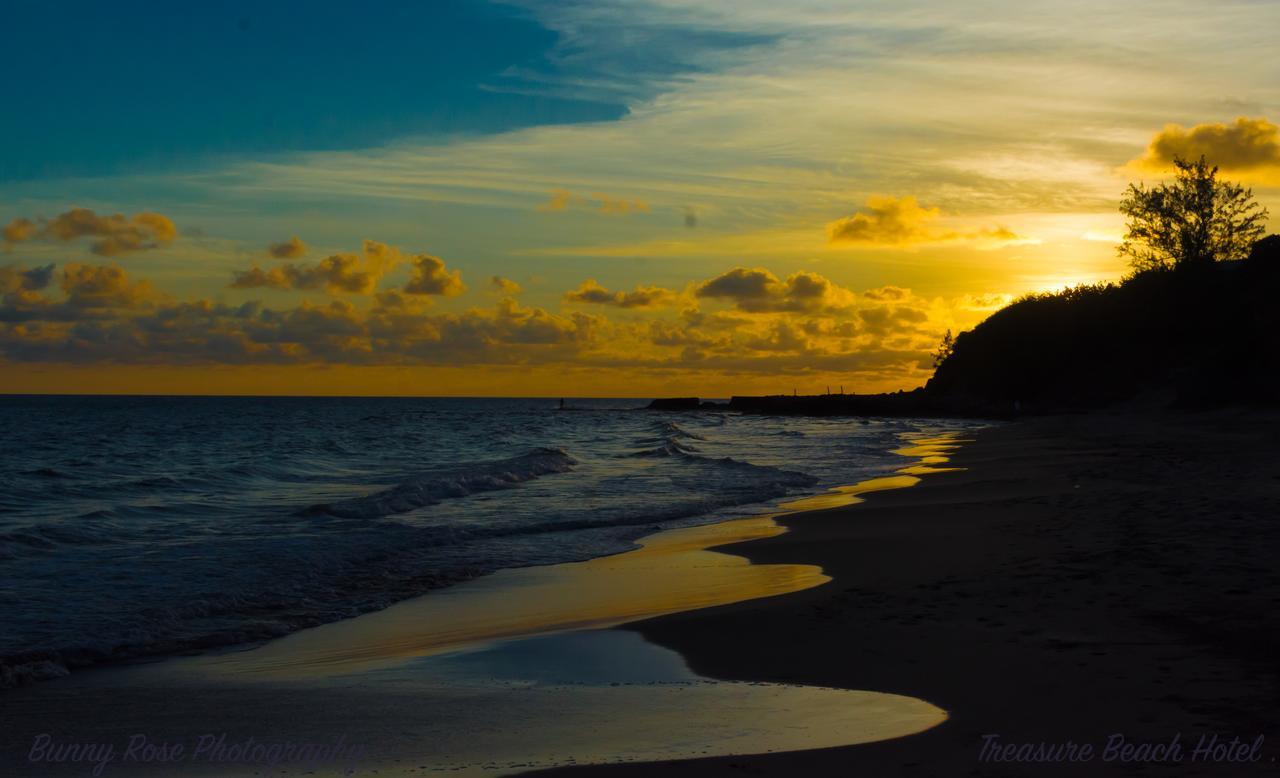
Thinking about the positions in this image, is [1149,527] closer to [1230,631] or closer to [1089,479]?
[1230,631]

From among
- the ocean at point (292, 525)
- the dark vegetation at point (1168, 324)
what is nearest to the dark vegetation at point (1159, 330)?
the dark vegetation at point (1168, 324)

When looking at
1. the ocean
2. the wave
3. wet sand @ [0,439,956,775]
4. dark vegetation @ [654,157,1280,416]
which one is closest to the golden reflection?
wet sand @ [0,439,956,775]

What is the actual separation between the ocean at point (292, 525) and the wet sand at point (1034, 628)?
167 inches

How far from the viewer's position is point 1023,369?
3371 inches

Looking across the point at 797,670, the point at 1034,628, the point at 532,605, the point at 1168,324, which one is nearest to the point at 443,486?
the point at 532,605

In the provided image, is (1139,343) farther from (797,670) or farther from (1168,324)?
(797,670)

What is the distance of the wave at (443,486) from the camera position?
20.8 meters

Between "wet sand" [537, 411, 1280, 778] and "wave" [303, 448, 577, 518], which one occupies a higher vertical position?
"wet sand" [537, 411, 1280, 778]

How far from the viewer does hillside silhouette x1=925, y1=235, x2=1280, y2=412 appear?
50.9 meters

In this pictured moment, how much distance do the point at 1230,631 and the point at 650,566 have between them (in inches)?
304

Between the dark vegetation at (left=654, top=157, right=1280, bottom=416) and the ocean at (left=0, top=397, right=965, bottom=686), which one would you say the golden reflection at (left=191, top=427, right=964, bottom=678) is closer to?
the ocean at (left=0, top=397, right=965, bottom=686)

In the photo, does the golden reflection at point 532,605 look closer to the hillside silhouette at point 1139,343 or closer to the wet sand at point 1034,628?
the wet sand at point 1034,628

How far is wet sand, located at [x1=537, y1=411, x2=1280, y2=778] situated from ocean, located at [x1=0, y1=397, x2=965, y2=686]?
4.25 m

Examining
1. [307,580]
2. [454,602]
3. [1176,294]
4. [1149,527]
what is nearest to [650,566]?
[454,602]
